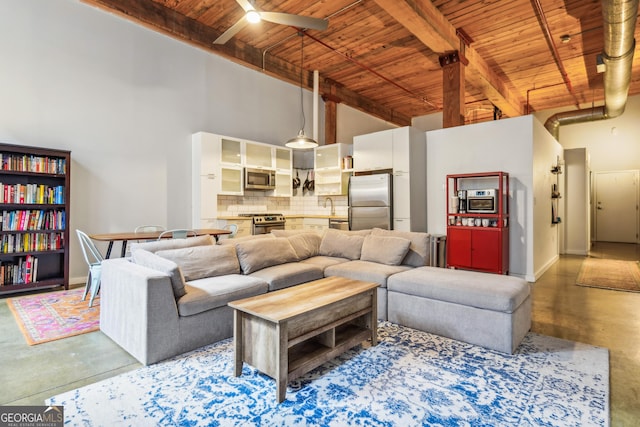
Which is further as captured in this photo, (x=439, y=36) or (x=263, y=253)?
(x=439, y=36)

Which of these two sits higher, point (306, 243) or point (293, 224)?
point (293, 224)

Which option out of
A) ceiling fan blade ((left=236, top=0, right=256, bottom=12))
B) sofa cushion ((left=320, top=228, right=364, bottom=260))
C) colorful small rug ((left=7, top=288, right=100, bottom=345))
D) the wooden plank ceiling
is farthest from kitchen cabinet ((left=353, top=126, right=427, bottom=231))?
colorful small rug ((left=7, top=288, right=100, bottom=345))

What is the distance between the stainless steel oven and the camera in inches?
246

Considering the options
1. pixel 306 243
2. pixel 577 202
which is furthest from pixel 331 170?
pixel 577 202

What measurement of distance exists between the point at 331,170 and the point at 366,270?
3992 millimetres

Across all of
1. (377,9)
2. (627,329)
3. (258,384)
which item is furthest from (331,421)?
(377,9)

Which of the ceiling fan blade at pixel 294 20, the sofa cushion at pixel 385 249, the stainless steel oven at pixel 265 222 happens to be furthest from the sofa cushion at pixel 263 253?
the ceiling fan blade at pixel 294 20

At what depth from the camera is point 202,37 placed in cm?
579

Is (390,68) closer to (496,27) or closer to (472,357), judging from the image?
(496,27)

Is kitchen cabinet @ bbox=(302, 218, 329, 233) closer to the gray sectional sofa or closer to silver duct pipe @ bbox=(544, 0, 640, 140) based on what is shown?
the gray sectional sofa

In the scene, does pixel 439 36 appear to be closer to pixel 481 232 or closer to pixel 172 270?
pixel 481 232

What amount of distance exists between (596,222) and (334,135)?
26.9 feet

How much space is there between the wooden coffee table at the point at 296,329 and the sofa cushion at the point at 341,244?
5.04 feet

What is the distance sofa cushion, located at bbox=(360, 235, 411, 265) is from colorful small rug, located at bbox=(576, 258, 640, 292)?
2969 millimetres
